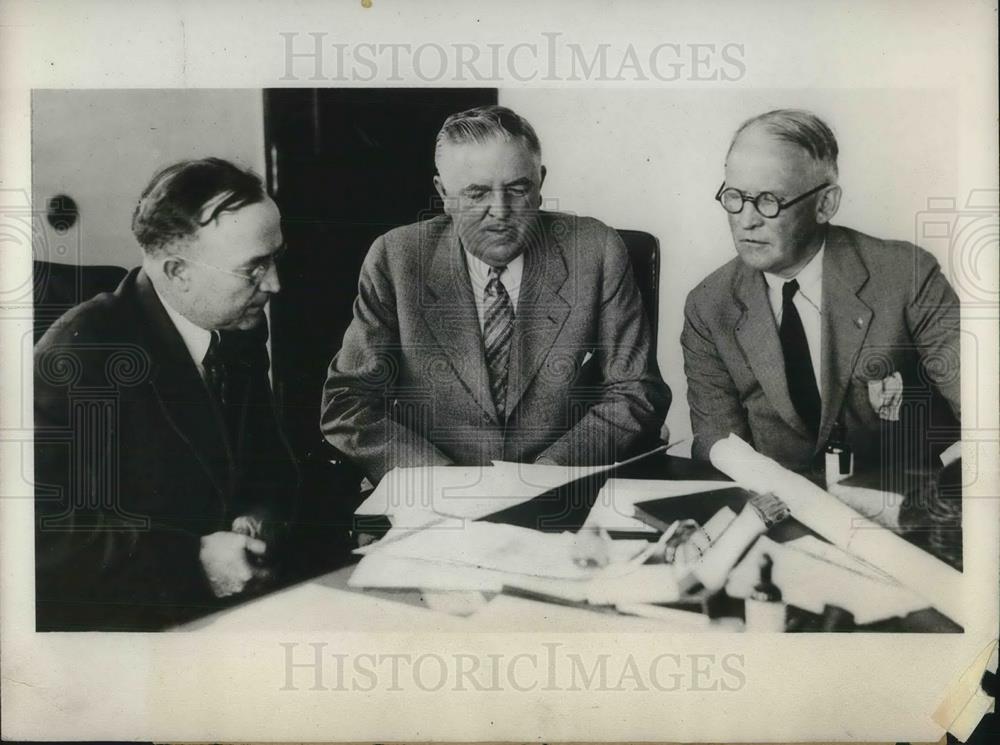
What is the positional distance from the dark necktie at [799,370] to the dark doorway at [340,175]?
0.98 m

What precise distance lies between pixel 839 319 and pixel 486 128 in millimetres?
1052

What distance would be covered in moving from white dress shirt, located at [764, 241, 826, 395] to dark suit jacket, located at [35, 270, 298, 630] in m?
1.33

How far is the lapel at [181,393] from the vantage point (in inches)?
91.4

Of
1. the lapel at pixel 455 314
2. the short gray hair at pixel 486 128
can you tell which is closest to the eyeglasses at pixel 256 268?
the lapel at pixel 455 314

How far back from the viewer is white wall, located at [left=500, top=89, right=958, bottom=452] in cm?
229

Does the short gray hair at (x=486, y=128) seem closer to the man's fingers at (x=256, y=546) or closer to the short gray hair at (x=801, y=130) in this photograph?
the short gray hair at (x=801, y=130)

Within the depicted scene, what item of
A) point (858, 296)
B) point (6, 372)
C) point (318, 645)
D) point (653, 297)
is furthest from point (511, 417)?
point (6, 372)

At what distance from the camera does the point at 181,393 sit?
233 centimetres

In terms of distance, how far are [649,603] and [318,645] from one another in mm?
880

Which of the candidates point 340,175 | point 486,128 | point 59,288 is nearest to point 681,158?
point 486,128

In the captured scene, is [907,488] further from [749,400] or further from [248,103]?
[248,103]

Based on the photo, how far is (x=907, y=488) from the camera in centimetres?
231

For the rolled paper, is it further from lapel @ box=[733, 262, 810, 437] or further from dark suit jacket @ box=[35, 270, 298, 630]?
dark suit jacket @ box=[35, 270, 298, 630]

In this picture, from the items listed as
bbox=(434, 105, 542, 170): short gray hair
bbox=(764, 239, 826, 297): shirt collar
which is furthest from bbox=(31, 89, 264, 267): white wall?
bbox=(764, 239, 826, 297): shirt collar
